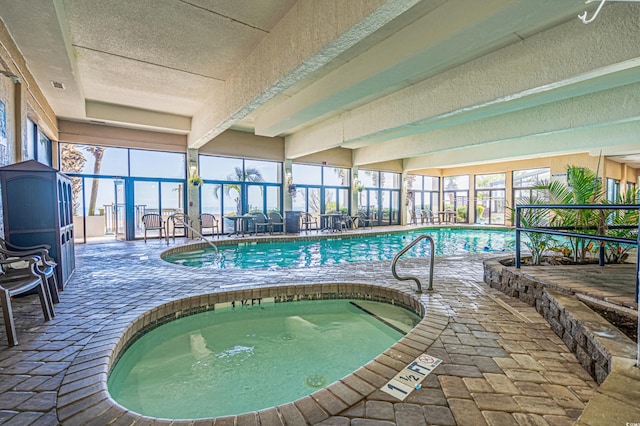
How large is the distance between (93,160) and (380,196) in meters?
11.5

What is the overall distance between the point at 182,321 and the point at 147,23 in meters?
4.05

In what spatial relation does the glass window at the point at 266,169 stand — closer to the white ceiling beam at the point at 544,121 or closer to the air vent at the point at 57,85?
the white ceiling beam at the point at 544,121

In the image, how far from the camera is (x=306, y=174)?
1257 centimetres

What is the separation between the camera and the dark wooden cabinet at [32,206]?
324 centimetres

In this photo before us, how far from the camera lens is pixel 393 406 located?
1.52 metres

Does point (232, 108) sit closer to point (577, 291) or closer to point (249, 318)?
point (249, 318)

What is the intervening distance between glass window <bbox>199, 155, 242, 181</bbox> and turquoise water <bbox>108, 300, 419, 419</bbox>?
7880 mm

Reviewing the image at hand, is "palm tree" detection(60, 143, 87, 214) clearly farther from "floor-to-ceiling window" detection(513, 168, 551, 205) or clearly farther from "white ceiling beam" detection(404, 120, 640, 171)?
"floor-to-ceiling window" detection(513, 168, 551, 205)

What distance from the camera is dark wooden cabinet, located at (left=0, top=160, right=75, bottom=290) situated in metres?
3.24

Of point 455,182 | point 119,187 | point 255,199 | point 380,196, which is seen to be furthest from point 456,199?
point 119,187

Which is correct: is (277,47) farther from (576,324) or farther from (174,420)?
(576,324)

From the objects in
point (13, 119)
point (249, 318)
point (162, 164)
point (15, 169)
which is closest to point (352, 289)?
point (249, 318)

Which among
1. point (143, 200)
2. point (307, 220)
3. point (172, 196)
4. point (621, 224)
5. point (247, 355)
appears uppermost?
point (172, 196)

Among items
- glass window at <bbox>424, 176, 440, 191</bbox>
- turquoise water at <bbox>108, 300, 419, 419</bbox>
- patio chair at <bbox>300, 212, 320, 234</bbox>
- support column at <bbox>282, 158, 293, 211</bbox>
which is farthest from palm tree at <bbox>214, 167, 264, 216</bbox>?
glass window at <bbox>424, 176, 440, 191</bbox>
